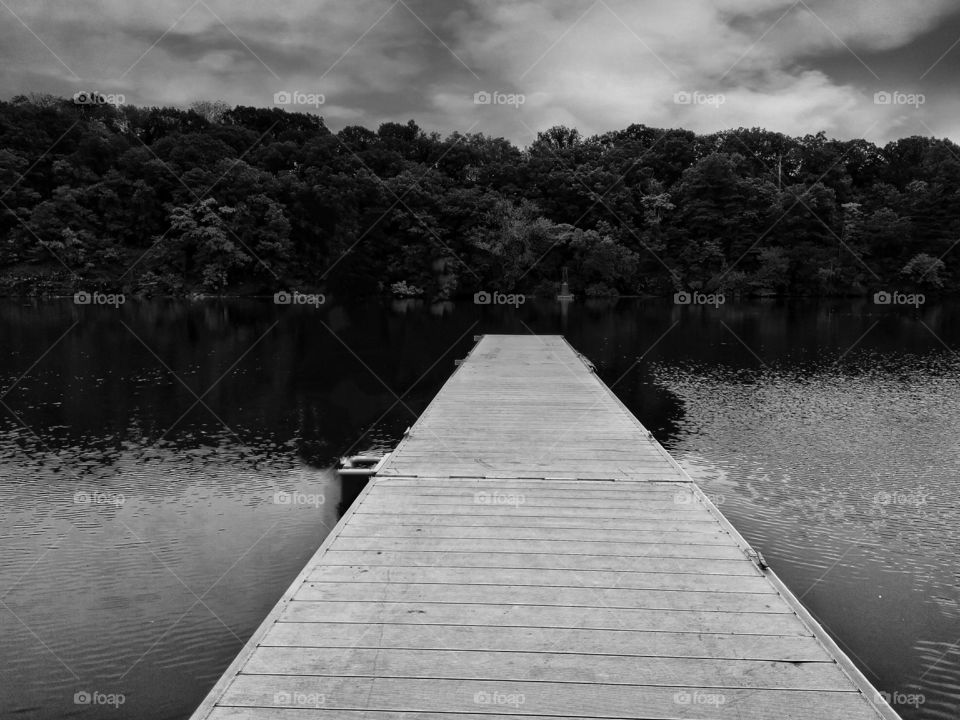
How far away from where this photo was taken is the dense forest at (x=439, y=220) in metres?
54.1

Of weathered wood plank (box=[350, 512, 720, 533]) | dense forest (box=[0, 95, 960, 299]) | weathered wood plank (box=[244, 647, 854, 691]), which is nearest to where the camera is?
weathered wood plank (box=[244, 647, 854, 691])

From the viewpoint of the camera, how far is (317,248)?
58719 millimetres

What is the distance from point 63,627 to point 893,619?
324 inches

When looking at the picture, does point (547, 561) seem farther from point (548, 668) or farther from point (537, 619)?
point (548, 668)

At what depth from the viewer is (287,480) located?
34.6 ft

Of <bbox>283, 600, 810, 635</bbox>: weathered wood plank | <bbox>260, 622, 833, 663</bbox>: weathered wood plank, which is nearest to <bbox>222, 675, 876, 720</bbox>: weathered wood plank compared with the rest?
<bbox>260, 622, 833, 663</bbox>: weathered wood plank

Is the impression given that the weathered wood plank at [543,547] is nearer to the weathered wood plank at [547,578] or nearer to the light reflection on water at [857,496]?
the weathered wood plank at [547,578]

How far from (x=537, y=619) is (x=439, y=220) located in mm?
54307

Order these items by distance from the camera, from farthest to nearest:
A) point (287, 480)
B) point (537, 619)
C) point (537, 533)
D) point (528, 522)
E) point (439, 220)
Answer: point (439, 220)
point (287, 480)
point (528, 522)
point (537, 533)
point (537, 619)

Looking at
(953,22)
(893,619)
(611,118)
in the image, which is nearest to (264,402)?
(893,619)

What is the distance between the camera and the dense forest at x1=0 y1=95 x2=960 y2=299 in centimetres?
5409

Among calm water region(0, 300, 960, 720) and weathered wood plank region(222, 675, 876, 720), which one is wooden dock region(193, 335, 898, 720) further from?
calm water region(0, 300, 960, 720)

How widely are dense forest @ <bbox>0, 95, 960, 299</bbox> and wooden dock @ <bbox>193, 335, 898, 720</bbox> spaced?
49.0m

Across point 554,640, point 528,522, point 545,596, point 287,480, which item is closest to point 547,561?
point 545,596
